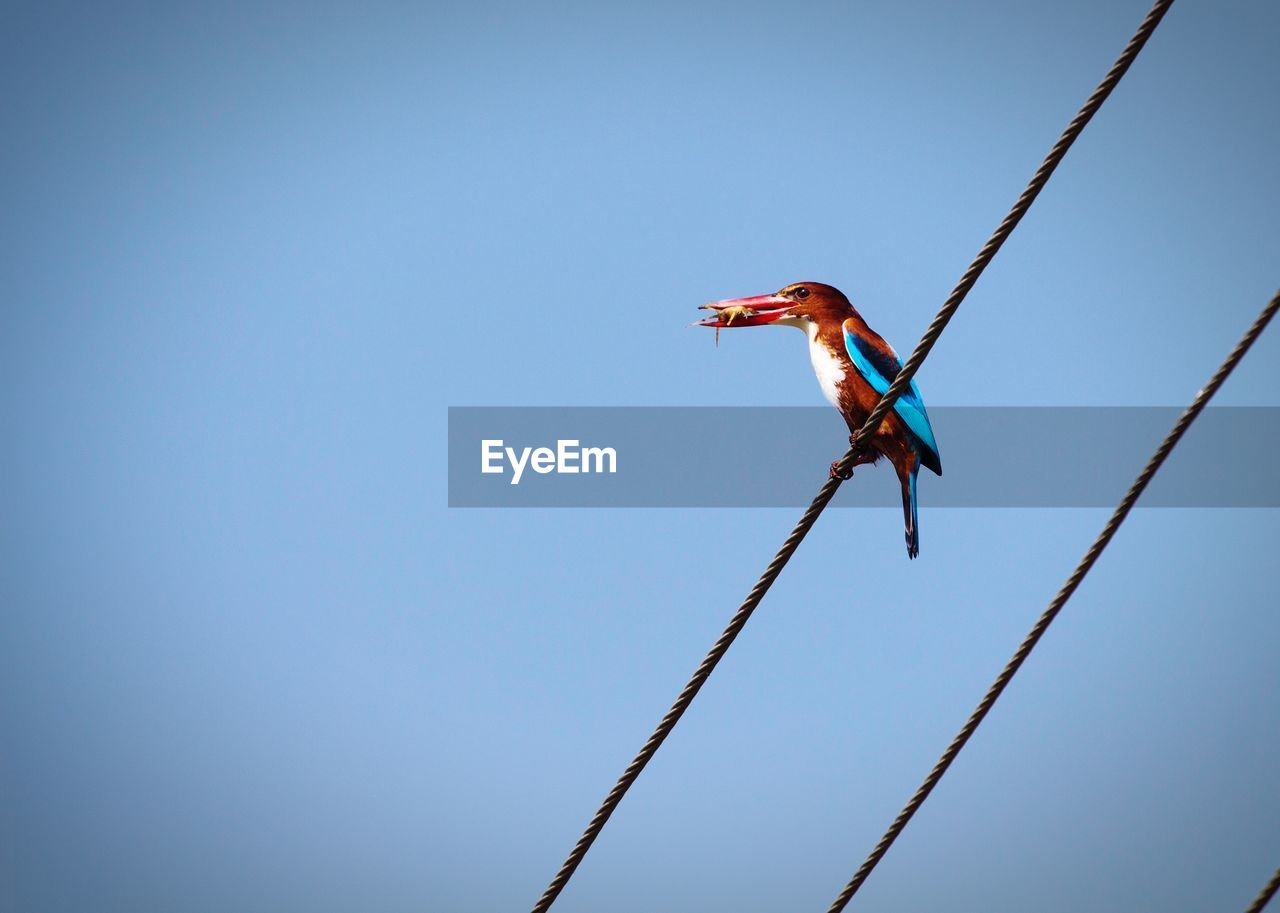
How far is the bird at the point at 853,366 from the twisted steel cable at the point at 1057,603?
167cm

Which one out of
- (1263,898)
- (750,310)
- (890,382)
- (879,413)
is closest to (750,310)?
(750,310)

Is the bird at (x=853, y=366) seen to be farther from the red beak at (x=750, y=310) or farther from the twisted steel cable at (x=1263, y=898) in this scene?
Answer: the twisted steel cable at (x=1263, y=898)

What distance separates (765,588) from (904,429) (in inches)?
87.5

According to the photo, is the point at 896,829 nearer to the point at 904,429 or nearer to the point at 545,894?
the point at 545,894

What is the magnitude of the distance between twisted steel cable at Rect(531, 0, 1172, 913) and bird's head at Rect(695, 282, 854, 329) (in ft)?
7.72

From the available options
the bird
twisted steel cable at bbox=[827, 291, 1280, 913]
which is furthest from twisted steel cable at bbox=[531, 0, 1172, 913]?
the bird

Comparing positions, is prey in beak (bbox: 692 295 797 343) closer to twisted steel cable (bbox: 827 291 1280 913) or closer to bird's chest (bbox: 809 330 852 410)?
bird's chest (bbox: 809 330 852 410)

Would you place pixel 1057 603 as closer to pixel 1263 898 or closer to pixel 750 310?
pixel 1263 898

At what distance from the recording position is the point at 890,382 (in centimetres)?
541

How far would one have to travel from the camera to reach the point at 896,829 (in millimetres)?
3414

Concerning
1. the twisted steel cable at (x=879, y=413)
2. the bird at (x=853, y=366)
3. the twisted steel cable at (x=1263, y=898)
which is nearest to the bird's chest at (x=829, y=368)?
the bird at (x=853, y=366)

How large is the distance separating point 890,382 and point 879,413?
2.01m

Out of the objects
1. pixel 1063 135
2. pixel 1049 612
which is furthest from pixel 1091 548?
pixel 1063 135

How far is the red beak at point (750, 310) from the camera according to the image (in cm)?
582
